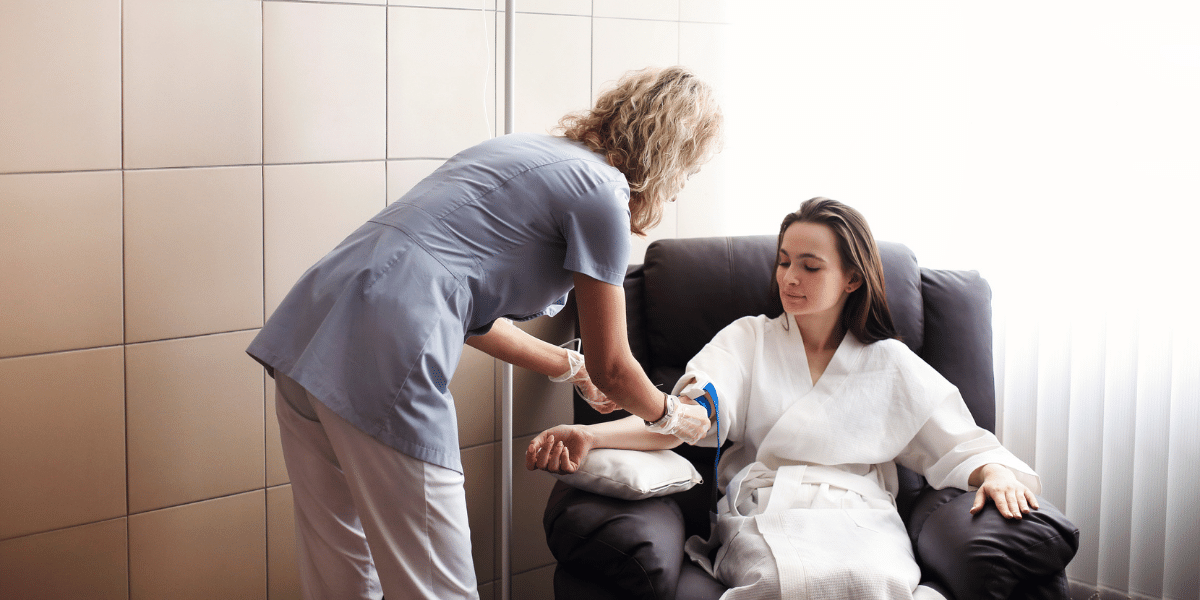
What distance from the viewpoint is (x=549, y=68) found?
2.19 metres

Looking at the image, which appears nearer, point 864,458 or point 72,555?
point 72,555

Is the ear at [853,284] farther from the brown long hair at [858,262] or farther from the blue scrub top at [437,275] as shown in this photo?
the blue scrub top at [437,275]

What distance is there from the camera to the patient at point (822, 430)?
170cm

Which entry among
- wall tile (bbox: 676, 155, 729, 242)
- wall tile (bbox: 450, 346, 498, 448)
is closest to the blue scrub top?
A: wall tile (bbox: 450, 346, 498, 448)

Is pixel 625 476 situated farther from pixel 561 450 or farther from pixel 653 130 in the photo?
pixel 653 130

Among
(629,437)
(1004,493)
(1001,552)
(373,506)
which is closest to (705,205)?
(629,437)

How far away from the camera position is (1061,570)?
1569 mm

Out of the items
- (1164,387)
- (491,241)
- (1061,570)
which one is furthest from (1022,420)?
(491,241)

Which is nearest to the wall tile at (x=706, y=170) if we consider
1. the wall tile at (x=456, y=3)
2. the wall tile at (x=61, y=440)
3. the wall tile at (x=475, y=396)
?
the wall tile at (x=456, y=3)

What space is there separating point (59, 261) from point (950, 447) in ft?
5.86

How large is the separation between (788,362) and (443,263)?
0.99 metres

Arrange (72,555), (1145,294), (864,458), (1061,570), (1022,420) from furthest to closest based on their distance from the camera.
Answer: (1022,420)
(1145,294)
(864,458)
(72,555)
(1061,570)

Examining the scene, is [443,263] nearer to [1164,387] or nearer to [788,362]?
[788,362]

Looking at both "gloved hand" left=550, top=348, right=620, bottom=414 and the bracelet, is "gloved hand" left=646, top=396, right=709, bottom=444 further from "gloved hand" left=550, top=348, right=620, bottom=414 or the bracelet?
"gloved hand" left=550, top=348, right=620, bottom=414
